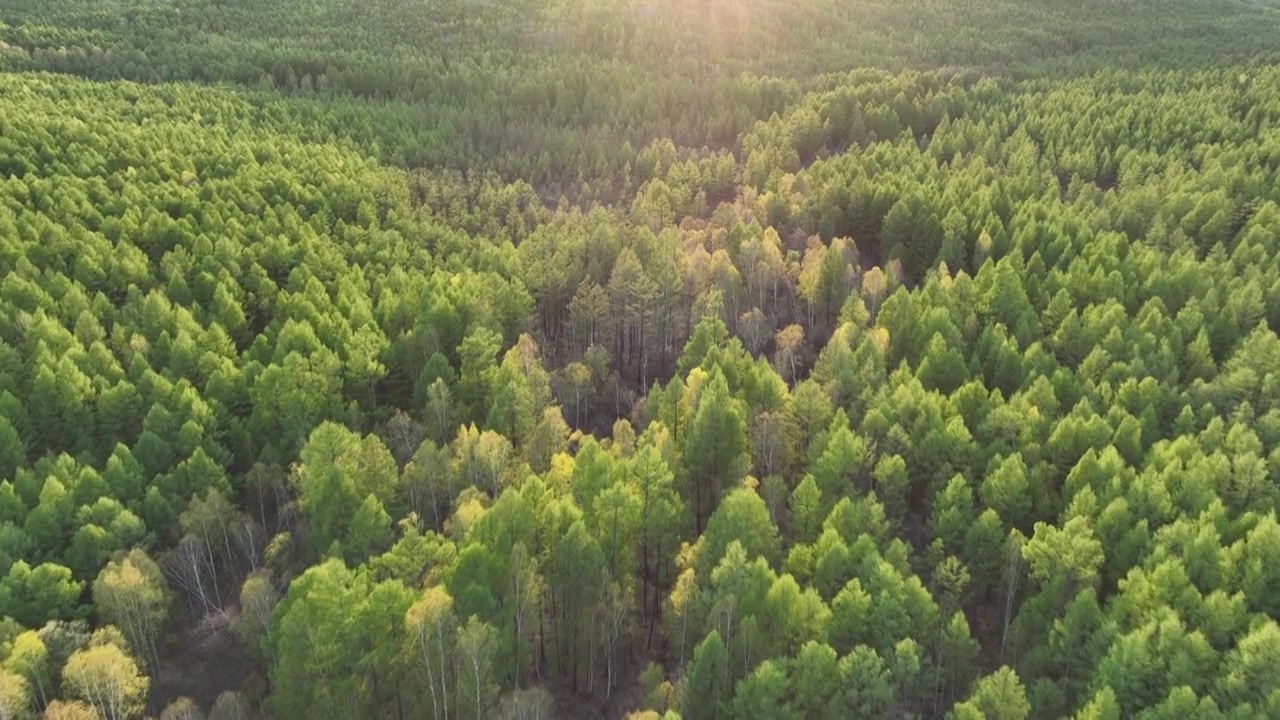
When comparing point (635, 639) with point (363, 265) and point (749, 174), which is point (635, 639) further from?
point (749, 174)

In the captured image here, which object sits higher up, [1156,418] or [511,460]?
[1156,418]

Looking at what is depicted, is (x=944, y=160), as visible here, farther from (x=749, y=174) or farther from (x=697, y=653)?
(x=697, y=653)

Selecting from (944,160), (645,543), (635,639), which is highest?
(944,160)

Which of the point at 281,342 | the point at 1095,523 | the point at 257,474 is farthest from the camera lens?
the point at 281,342

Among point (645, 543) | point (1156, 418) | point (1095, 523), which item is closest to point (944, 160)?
point (1156, 418)

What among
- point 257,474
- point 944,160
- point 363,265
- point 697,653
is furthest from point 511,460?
point 944,160

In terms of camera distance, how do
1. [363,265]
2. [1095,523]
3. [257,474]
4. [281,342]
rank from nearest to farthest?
[1095,523], [257,474], [281,342], [363,265]

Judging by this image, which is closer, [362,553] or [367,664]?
[367,664]
